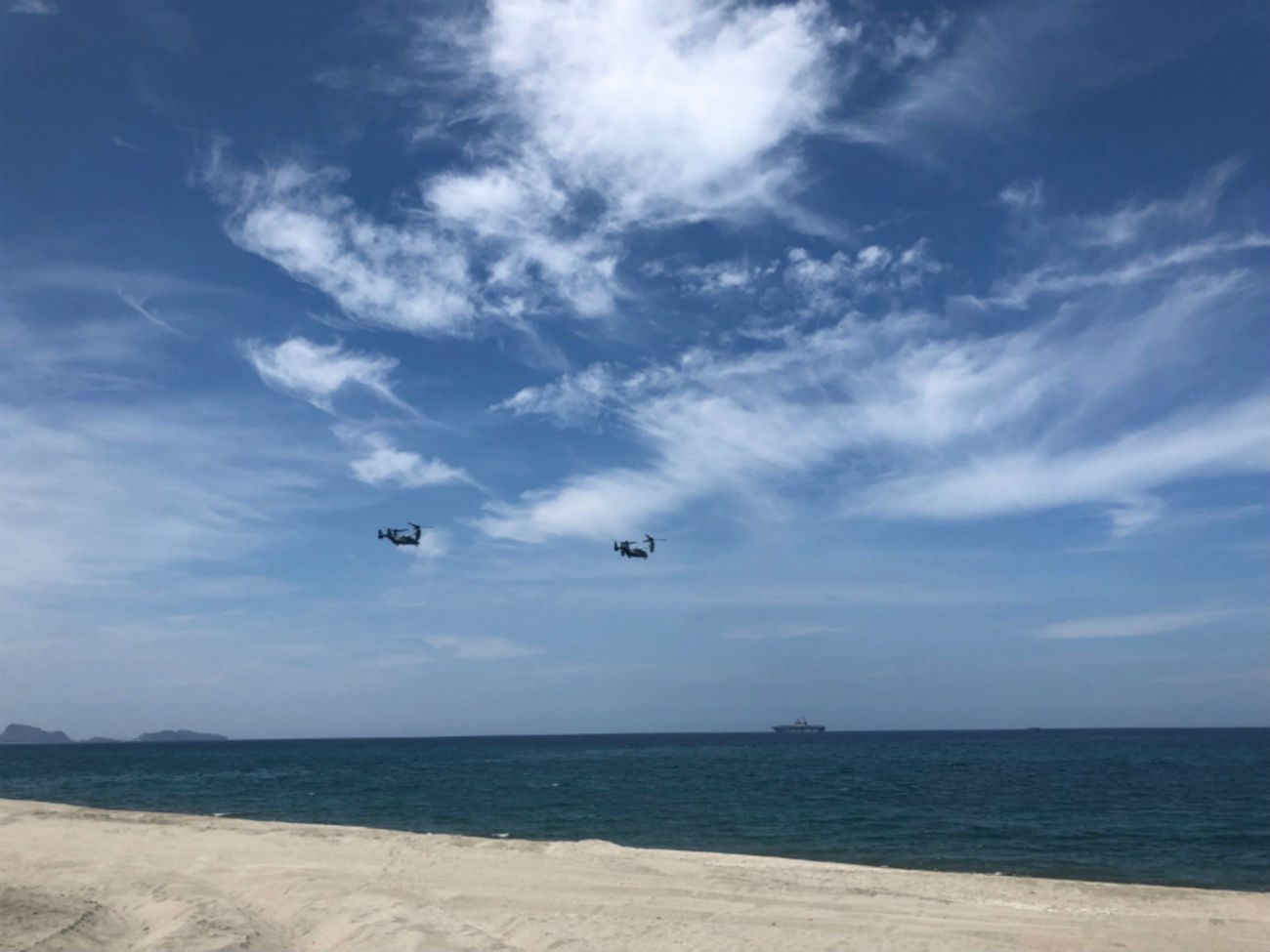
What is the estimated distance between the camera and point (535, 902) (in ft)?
68.4

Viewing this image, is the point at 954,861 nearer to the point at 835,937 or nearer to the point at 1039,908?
the point at 1039,908

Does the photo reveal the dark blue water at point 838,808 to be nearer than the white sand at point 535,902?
No

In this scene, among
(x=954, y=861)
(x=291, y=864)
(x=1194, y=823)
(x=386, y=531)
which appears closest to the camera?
(x=291, y=864)

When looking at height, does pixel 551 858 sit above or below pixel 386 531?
below

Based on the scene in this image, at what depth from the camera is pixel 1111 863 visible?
110 feet

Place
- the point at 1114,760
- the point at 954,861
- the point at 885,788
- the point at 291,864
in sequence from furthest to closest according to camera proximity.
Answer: the point at 1114,760, the point at 885,788, the point at 954,861, the point at 291,864

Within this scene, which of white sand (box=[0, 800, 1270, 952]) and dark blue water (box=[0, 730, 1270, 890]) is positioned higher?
white sand (box=[0, 800, 1270, 952])

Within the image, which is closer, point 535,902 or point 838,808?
point 535,902

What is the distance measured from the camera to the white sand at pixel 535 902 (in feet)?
58.0

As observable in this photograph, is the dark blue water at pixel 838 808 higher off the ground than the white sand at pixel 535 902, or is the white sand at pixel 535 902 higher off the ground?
the white sand at pixel 535 902

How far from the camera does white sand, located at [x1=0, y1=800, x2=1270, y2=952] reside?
58.0 feet

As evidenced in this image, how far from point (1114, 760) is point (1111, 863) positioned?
98277 millimetres

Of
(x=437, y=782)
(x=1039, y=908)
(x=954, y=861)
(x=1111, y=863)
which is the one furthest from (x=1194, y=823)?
(x=437, y=782)

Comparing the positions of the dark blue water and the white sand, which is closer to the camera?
the white sand
